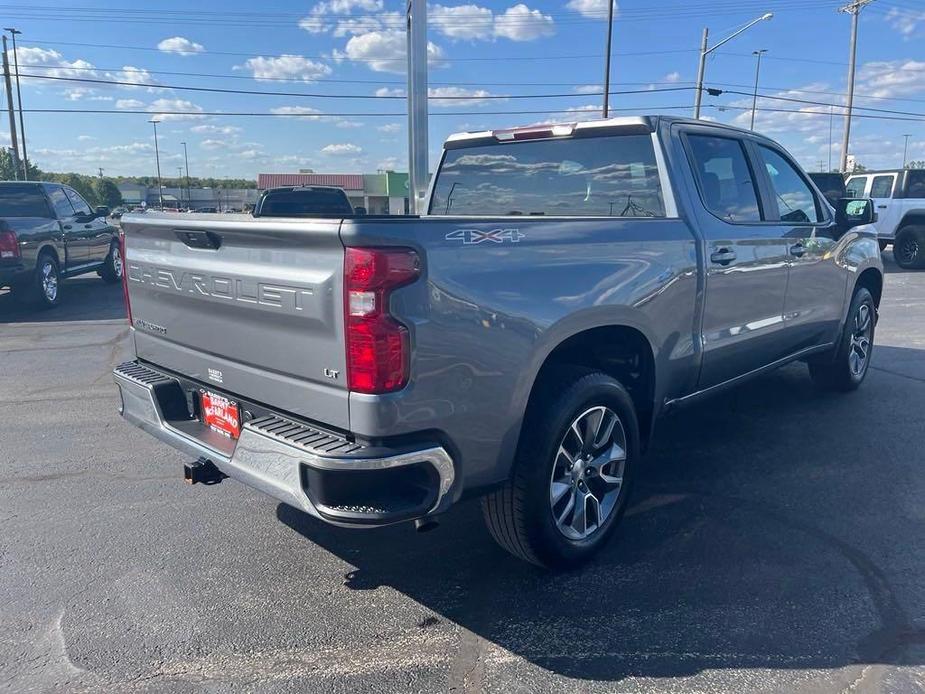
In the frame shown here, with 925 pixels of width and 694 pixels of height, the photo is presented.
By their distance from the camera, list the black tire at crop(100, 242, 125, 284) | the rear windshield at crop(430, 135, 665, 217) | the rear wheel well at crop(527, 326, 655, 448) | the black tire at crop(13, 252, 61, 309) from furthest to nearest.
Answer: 1. the black tire at crop(100, 242, 125, 284)
2. the black tire at crop(13, 252, 61, 309)
3. the rear windshield at crop(430, 135, 665, 217)
4. the rear wheel well at crop(527, 326, 655, 448)

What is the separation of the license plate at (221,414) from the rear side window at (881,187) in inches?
714

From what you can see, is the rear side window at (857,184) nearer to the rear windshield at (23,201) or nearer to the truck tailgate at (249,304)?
the rear windshield at (23,201)

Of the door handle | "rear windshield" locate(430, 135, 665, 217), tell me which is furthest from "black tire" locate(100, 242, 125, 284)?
the door handle

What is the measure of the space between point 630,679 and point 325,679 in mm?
1109

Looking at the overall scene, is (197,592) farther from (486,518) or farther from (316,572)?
(486,518)

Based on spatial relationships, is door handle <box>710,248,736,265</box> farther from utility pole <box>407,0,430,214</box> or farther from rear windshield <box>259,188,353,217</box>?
rear windshield <box>259,188,353,217</box>

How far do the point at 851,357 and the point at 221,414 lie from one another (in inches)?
207

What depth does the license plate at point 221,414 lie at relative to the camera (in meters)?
3.21

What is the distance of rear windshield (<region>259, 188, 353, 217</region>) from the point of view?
991 cm

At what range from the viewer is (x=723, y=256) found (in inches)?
166

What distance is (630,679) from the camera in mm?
2717

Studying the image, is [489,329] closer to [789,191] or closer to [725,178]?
[725,178]

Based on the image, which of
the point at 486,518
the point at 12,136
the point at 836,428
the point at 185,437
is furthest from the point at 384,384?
the point at 12,136

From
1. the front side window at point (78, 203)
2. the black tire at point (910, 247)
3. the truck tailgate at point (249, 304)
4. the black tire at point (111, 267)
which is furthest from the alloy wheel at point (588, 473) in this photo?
the black tire at point (910, 247)
